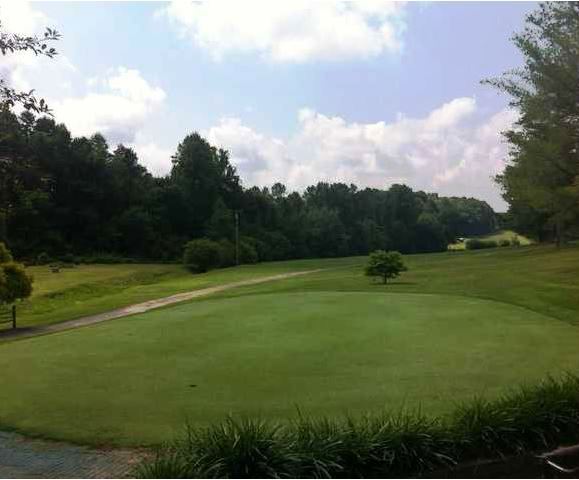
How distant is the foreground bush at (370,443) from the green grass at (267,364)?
3.02 ft

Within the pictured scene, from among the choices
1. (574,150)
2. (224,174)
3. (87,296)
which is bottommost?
(87,296)

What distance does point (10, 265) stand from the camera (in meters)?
23.4

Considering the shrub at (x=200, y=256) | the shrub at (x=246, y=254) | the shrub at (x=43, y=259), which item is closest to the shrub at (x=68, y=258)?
the shrub at (x=43, y=259)

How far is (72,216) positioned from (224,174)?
91.0ft

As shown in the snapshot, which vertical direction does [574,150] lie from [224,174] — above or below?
below

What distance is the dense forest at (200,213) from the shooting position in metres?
82.6

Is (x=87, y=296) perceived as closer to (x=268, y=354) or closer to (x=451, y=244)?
(x=268, y=354)

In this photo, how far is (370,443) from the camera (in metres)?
5.46

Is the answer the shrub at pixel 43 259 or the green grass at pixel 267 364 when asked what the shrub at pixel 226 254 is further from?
the green grass at pixel 267 364

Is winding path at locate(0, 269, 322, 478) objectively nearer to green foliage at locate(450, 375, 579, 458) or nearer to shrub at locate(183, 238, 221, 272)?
green foliage at locate(450, 375, 579, 458)

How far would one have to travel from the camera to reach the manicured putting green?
7148 millimetres

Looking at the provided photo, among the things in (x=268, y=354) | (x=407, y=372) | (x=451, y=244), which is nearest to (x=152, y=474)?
(x=407, y=372)

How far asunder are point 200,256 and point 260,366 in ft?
174

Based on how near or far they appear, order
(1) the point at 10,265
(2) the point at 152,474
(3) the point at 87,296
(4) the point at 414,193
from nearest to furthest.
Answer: (2) the point at 152,474 < (1) the point at 10,265 < (3) the point at 87,296 < (4) the point at 414,193
